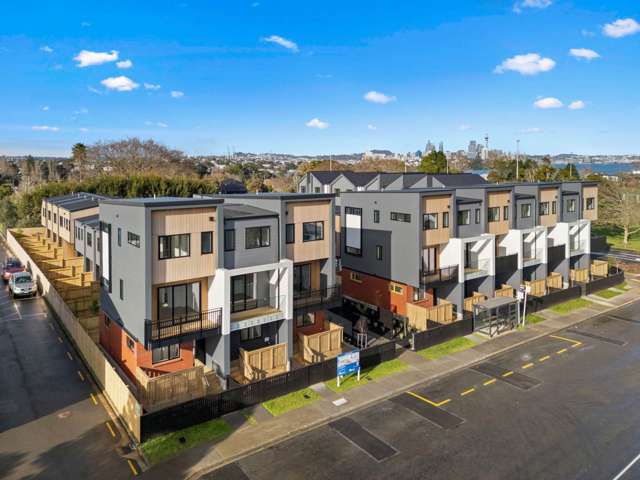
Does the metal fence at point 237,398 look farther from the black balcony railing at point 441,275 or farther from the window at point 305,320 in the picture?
the black balcony railing at point 441,275

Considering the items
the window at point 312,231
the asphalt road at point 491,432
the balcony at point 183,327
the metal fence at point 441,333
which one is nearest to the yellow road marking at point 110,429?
the balcony at point 183,327

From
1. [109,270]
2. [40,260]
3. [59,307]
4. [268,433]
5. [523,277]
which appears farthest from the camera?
[40,260]

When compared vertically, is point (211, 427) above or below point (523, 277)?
below

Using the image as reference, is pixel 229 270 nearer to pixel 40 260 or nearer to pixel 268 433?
pixel 268 433

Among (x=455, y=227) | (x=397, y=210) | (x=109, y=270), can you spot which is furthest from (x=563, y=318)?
(x=109, y=270)

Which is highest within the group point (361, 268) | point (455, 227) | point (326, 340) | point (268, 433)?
point (455, 227)

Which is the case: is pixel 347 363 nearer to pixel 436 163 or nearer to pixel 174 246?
pixel 174 246
